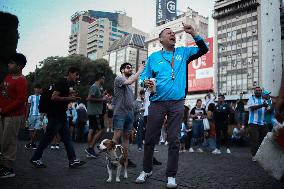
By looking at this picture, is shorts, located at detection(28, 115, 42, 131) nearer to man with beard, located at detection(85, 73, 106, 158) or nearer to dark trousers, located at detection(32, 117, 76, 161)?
man with beard, located at detection(85, 73, 106, 158)

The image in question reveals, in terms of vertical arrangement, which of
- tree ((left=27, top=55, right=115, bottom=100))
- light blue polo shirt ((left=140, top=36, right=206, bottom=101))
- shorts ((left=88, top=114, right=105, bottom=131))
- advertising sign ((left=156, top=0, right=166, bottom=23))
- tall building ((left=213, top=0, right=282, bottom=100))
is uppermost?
advertising sign ((left=156, top=0, right=166, bottom=23))

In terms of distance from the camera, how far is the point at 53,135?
5.92 meters

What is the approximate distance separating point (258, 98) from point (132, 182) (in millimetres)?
5616

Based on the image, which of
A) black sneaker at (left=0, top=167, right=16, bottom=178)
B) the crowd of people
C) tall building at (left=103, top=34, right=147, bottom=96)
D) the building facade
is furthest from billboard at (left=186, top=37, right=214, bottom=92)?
black sneaker at (left=0, top=167, right=16, bottom=178)

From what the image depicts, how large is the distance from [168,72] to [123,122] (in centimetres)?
218

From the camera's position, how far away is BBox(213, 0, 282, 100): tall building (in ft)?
218

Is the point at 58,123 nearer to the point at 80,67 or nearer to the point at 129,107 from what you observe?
the point at 129,107

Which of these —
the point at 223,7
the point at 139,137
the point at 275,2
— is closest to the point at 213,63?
the point at 223,7

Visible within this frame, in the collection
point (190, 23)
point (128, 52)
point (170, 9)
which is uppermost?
point (170, 9)

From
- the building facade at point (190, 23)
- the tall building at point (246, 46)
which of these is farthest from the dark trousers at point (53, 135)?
the building facade at point (190, 23)

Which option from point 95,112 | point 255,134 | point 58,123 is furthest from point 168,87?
point 255,134

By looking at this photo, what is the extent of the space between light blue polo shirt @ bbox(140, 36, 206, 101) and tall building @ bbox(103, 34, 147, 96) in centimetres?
10770

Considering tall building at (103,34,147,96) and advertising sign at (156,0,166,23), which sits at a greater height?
advertising sign at (156,0,166,23)

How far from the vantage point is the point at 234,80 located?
72688mm
